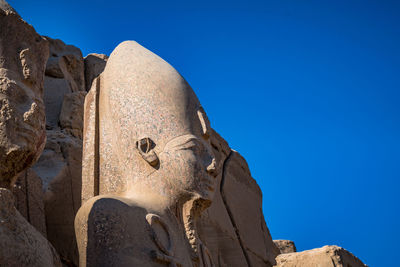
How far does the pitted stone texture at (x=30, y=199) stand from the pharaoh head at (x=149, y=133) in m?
0.43

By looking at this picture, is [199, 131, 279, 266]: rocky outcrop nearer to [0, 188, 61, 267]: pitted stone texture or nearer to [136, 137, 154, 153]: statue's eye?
[136, 137, 154, 153]: statue's eye

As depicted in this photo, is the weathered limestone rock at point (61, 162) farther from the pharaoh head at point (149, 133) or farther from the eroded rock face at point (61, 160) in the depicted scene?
the pharaoh head at point (149, 133)

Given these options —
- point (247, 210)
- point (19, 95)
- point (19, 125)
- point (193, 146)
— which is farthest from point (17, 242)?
point (247, 210)

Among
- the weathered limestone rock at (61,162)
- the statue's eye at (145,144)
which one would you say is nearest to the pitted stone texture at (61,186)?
the weathered limestone rock at (61,162)

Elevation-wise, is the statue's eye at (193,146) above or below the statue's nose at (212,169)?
above

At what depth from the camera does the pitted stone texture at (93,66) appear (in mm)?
6645

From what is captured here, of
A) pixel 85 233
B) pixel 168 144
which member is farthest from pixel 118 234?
pixel 168 144

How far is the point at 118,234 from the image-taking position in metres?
3.19

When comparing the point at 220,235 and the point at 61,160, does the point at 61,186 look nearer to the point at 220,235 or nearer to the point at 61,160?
the point at 61,160

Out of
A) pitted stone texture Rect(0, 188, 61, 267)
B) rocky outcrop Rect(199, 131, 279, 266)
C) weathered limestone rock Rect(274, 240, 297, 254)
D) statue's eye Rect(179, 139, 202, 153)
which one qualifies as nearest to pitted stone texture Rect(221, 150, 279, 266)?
rocky outcrop Rect(199, 131, 279, 266)

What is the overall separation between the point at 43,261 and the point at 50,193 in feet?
7.72

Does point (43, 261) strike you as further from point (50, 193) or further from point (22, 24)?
point (50, 193)

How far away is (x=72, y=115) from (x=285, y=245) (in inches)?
144

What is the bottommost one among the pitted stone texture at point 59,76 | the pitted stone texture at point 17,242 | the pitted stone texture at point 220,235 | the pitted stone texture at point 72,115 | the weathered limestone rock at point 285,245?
the pitted stone texture at point 17,242
